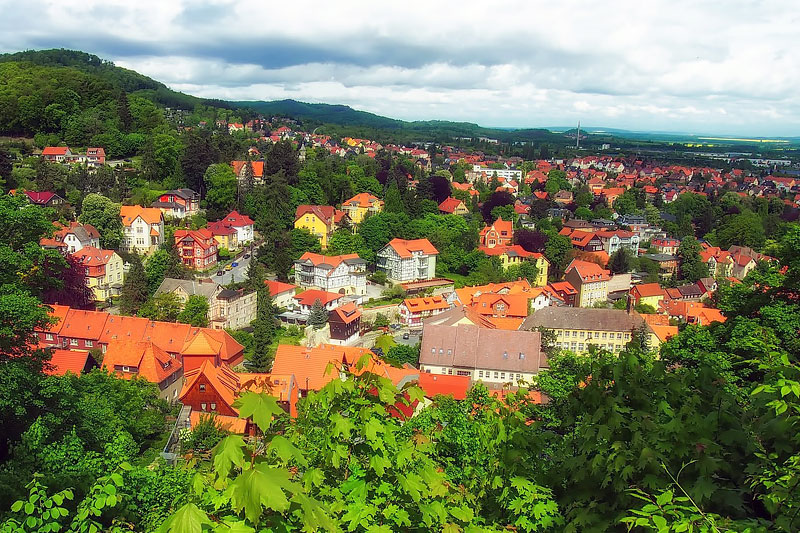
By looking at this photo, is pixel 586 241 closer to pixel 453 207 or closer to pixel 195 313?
pixel 453 207

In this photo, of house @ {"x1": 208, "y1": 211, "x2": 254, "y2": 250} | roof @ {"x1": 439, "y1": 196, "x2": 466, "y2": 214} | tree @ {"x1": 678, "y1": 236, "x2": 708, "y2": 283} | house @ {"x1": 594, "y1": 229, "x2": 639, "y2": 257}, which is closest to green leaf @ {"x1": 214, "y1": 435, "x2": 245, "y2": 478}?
house @ {"x1": 208, "y1": 211, "x2": 254, "y2": 250}

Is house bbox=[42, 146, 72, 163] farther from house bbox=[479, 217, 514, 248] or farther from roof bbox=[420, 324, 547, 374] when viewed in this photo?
roof bbox=[420, 324, 547, 374]

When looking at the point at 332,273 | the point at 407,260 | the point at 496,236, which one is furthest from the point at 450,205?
the point at 332,273

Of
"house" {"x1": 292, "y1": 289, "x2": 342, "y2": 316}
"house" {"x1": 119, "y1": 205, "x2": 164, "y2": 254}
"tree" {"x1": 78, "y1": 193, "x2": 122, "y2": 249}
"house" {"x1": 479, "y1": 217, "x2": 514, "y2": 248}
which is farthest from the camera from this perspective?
"house" {"x1": 479, "y1": 217, "x2": 514, "y2": 248}

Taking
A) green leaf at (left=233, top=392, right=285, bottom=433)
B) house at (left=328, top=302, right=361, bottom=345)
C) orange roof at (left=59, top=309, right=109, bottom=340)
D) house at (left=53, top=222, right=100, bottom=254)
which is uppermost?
green leaf at (left=233, top=392, right=285, bottom=433)

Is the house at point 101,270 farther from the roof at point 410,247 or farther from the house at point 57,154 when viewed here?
the house at point 57,154

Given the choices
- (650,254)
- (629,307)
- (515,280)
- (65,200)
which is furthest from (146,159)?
(650,254)

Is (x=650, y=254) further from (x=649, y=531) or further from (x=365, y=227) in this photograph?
(x=649, y=531)
